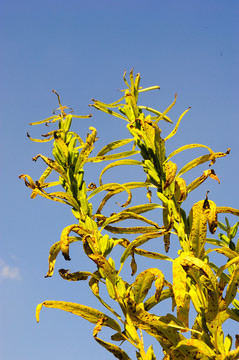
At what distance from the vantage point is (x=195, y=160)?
8.73 feet

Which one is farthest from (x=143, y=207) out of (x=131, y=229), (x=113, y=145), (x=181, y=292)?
(x=181, y=292)

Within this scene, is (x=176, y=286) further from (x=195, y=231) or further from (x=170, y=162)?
(x=170, y=162)

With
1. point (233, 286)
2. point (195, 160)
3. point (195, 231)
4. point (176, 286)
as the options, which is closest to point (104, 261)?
point (176, 286)

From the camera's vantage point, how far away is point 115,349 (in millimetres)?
2170

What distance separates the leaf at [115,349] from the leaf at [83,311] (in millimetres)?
88

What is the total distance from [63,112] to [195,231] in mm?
1345

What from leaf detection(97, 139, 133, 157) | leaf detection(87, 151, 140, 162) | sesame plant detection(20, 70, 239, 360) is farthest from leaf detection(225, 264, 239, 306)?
leaf detection(97, 139, 133, 157)

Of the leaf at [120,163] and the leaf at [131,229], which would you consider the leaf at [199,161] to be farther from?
the leaf at [131,229]

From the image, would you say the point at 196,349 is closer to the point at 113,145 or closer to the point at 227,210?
the point at 227,210

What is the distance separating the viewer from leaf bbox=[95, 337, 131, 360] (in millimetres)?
2168

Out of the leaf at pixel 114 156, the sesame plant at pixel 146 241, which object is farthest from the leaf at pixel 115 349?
the leaf at pixel 114 156

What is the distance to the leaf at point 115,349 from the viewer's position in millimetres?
2168

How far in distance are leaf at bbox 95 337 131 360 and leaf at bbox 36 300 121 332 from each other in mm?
88

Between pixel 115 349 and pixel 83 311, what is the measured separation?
25cm
